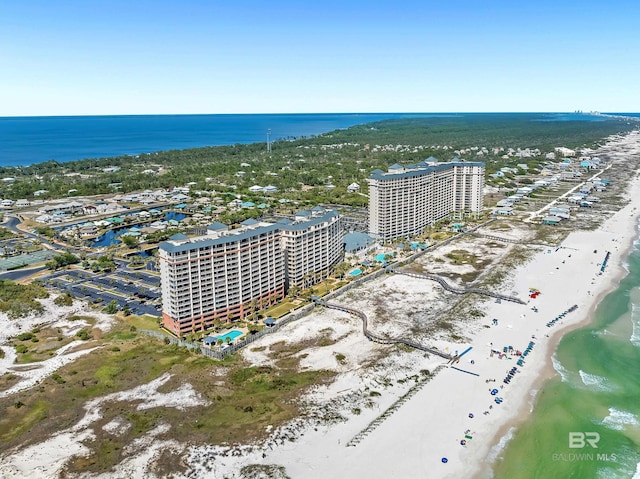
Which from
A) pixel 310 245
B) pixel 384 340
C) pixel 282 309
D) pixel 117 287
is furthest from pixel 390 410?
pixel 117 287

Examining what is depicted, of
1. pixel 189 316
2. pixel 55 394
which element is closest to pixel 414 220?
pixel 189 316

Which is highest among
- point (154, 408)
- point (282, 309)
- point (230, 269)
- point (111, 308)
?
point (230, 269)

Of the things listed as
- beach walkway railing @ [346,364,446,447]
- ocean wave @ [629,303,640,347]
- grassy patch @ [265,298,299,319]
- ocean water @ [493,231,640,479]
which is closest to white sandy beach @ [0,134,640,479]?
beach walkway railing @ [346,364,446,447]

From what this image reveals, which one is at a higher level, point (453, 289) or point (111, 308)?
point (453, 289)

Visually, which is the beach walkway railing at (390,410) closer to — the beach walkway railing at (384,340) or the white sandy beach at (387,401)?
the white sandy beach at (387,401)

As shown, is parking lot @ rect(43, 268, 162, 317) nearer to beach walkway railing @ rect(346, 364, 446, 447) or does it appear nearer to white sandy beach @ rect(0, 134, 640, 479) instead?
white sandy beach @ rect(0, 134, 640, 479)

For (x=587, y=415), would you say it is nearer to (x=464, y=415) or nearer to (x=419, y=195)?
(x=464, y=415)

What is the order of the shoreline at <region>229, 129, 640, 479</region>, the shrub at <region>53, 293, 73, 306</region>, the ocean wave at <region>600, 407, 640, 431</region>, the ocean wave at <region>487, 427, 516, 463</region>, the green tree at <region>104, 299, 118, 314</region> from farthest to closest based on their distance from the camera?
the shrub at <region>53, 293, 73, 306</region> → the green tree at <region>104, 299, 118, 314</region> → the ocean wave at <region>600, 407, 640, 431</region> → the ocean wave at <region>487, 427, 516, 463</region> → the shoreline at <region>229, 129, 640, 479</region>
